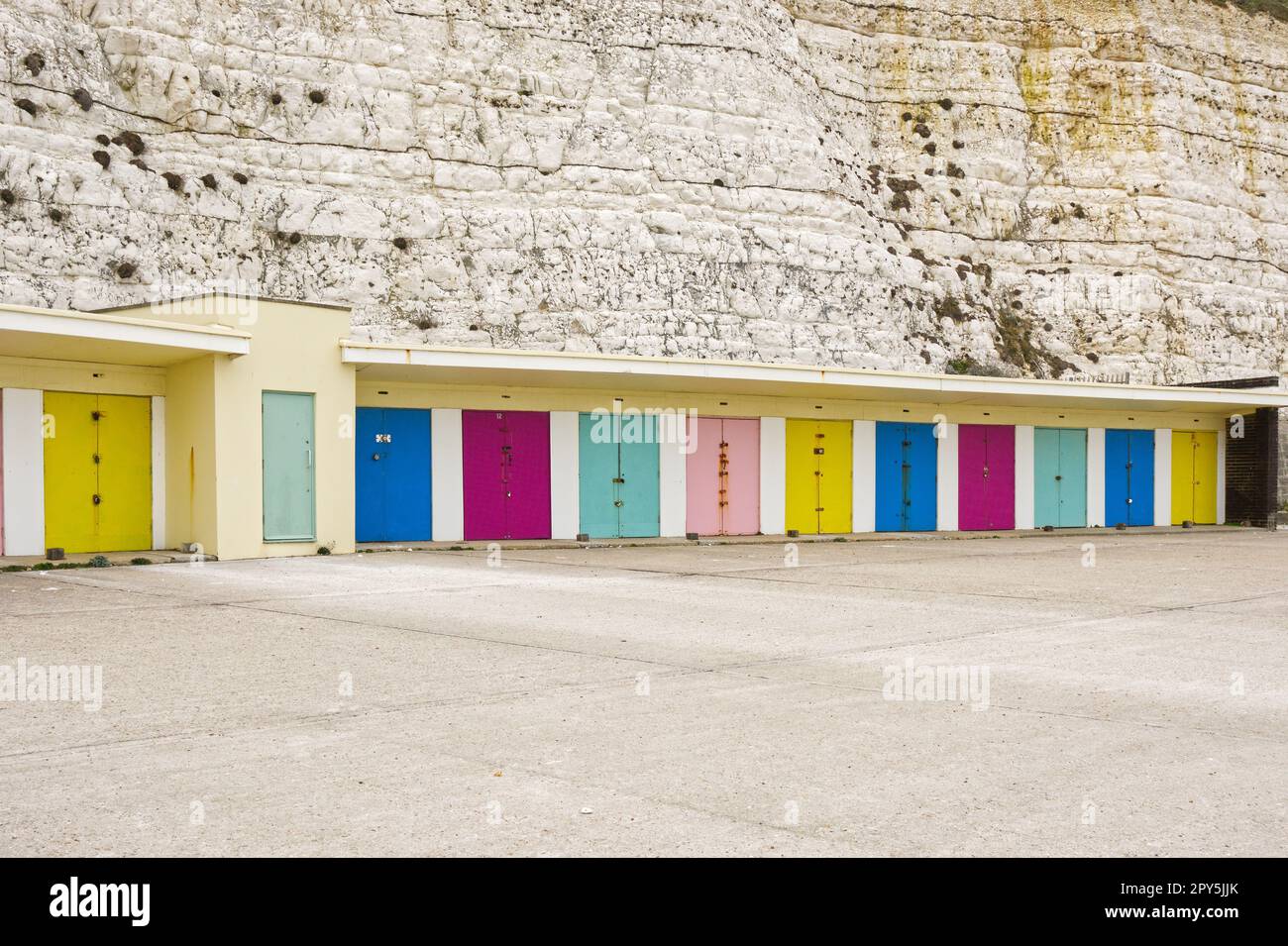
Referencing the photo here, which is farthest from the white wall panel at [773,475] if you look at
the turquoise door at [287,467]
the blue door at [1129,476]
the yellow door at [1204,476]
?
the yellow door at [1204,476]

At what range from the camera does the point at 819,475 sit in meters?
25.3

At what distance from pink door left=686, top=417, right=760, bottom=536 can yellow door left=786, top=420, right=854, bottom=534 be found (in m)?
0.88

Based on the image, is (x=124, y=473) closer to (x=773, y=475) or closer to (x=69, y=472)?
(x=69, y=472)

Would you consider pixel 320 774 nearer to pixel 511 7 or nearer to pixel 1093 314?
pixel 511 7

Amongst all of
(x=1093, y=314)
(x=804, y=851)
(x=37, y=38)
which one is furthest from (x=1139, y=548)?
(x=37, y=38)

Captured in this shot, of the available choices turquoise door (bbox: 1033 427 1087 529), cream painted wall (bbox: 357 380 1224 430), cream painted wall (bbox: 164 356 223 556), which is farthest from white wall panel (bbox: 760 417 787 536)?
cream painted wall (bbox: 164 356 223 556)

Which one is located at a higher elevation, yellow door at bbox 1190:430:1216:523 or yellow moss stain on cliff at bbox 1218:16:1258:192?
yellow moss stain on cliff at bbox 1218:16:1258:192

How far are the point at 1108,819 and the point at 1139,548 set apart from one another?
18.8 metres

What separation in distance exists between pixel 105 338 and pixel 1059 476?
828 inches

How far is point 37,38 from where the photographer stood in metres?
32.6

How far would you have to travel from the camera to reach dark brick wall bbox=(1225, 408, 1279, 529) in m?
29.8

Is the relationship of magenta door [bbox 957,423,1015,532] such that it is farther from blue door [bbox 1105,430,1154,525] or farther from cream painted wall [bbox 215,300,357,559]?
cream painted wall [bbox 215,300,357,559]

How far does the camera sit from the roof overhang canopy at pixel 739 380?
19406 millimetres

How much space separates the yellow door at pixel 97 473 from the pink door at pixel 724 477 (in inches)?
397
